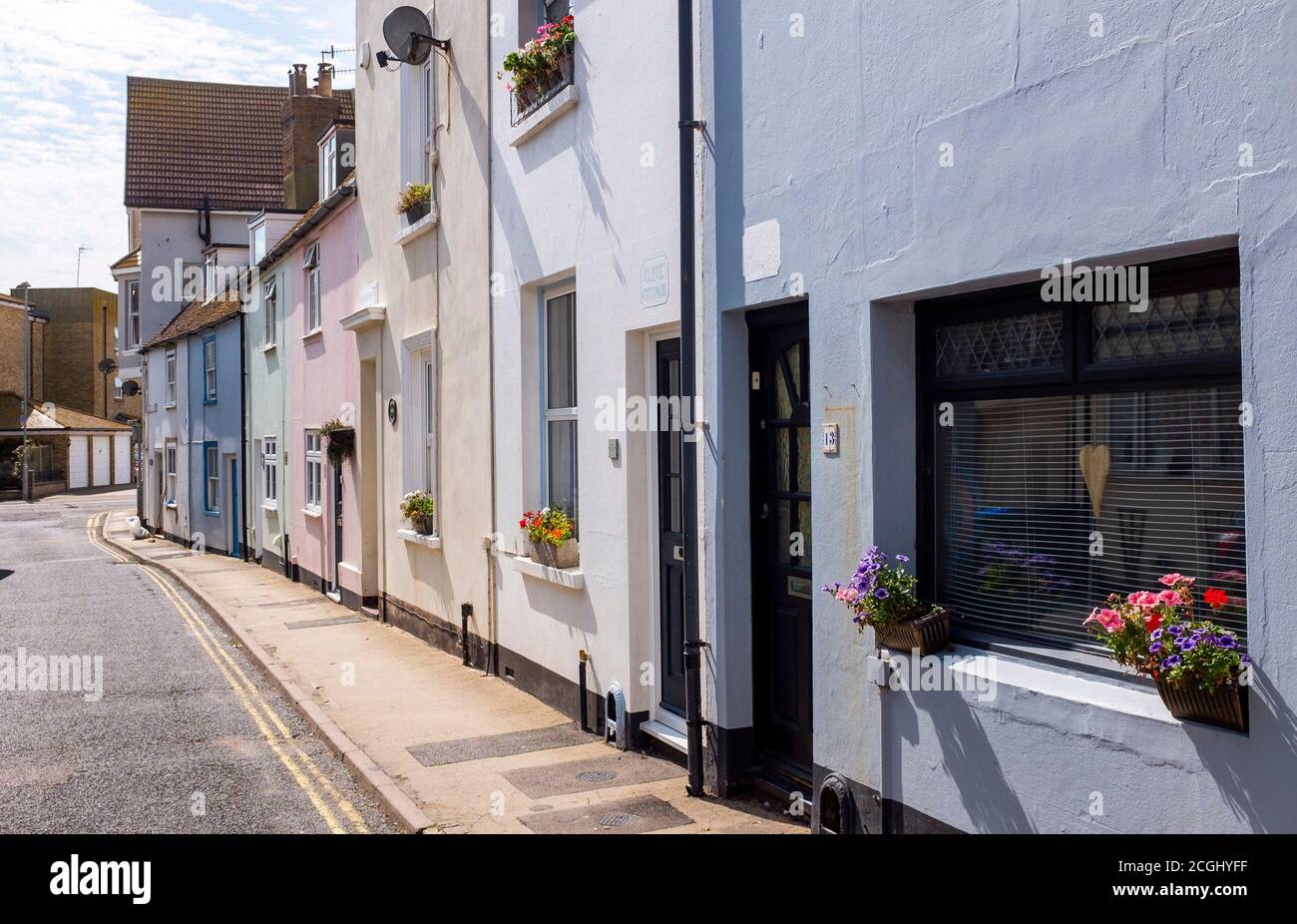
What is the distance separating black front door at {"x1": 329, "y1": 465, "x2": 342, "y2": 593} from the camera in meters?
16.4

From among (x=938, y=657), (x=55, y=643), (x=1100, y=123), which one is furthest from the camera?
(x=55, y=643)

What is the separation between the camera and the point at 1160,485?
13.7ft

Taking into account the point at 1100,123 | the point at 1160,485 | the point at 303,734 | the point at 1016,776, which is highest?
the point at 1100,123

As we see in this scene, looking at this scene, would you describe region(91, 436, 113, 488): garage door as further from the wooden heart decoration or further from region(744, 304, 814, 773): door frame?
the wooden heart decoration

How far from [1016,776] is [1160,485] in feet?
4.11

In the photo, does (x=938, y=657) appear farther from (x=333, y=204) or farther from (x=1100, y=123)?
(x=333, y=204)

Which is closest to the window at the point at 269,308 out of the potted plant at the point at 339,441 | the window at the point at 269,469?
the window at the point at 269,469

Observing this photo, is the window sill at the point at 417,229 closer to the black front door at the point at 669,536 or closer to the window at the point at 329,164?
the black front door at the point at 669,536

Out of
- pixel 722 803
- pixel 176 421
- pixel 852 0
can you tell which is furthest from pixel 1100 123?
pixel 176 421

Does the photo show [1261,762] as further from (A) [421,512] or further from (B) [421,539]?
(A) [421,512]

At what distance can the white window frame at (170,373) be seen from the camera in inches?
1144

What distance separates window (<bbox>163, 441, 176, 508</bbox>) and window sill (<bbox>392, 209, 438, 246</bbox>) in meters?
19.2

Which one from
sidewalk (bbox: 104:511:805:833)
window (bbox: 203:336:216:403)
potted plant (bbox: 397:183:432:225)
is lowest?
sidewalk (bbox: 104:511:805:833)

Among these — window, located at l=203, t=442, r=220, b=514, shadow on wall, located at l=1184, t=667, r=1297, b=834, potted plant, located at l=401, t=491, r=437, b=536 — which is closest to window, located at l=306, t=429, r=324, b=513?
potted plant, located at l=401, t=491, r=437, b=536
